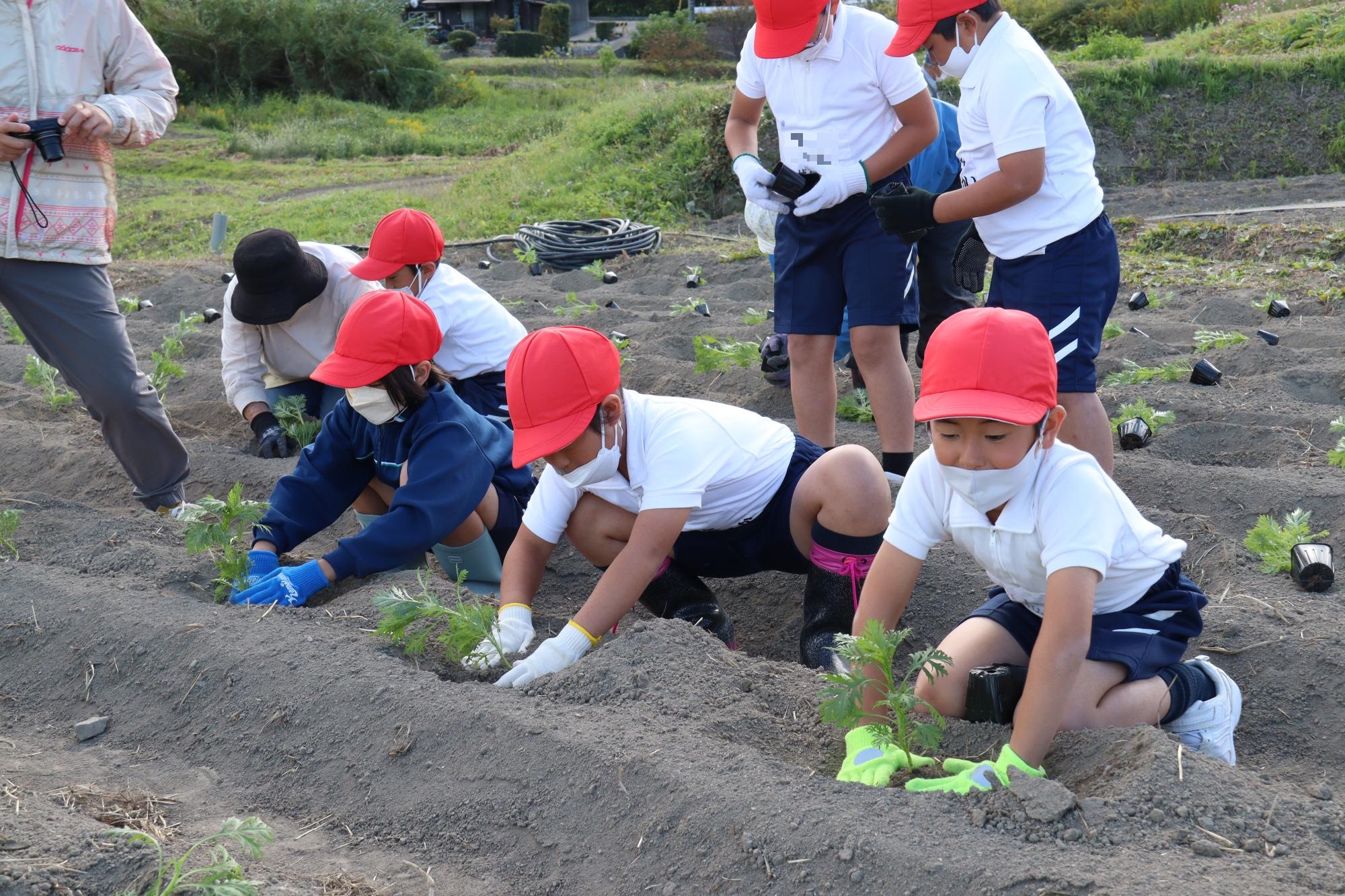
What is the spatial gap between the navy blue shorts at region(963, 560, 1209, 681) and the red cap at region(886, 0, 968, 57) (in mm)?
1652

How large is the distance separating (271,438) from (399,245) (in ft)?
3.59

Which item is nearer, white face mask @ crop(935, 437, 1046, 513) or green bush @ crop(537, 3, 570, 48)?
white face mask @ crop(935, 437, 1046, 513)

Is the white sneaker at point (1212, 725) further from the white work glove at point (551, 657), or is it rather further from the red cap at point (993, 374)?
the white work glove at point (551, 657)

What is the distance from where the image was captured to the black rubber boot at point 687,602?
3.35 metres

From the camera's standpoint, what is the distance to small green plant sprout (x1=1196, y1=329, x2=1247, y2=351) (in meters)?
5.43

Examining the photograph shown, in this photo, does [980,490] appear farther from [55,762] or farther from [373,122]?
[373,122]

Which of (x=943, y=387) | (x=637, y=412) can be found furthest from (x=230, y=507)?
(x=943, y=387)

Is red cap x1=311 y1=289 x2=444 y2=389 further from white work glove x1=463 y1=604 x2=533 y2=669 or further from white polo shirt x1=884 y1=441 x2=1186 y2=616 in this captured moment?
white polo shirt x1=884 y1=441 x2=1186 y2=616

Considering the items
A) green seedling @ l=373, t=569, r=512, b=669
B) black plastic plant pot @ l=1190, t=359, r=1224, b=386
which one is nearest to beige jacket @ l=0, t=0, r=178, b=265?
green seedling @ l=373, t=569, r=512, b=669

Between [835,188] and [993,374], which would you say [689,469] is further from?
[835,188]

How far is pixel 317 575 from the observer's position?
3.51 metres

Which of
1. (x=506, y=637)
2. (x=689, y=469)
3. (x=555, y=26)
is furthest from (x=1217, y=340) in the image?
(x=555, y=26)

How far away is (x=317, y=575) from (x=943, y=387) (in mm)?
2058

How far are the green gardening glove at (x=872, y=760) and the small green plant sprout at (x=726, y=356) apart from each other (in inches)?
124
